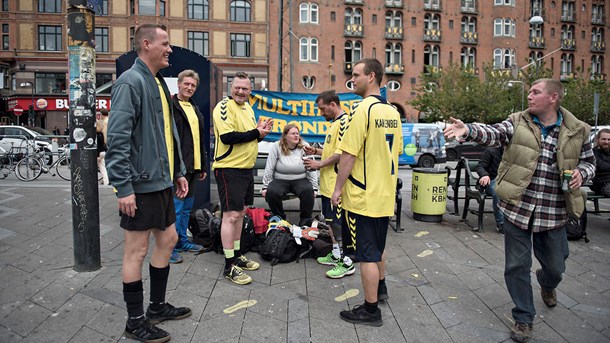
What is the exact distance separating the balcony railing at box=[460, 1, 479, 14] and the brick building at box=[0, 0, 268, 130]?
21.3m

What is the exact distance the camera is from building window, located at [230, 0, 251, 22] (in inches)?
1638

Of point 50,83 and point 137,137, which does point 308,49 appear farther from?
point 137,137

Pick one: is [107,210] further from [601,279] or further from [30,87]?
[30,87]

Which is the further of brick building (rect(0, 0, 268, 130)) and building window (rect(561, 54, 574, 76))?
building window (rect(561, 54, 574, 76))

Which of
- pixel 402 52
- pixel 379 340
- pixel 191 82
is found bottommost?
pixel 379 340

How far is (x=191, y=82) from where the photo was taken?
16.7 feet

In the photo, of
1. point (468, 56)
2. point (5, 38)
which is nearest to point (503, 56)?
point (468, 56)

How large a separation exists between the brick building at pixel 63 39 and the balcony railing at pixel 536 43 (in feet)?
95.5

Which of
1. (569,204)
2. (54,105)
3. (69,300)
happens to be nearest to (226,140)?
(69,300)

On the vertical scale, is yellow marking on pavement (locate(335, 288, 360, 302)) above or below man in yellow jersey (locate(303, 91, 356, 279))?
below

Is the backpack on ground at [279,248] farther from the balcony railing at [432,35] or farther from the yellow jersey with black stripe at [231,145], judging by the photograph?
the balcony railing at [432,35]

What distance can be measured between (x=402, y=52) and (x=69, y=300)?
1788 inches

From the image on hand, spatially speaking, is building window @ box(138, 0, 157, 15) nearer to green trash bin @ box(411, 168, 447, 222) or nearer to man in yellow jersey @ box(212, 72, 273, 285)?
green trash bin @ box(411, 168, 447, 222)

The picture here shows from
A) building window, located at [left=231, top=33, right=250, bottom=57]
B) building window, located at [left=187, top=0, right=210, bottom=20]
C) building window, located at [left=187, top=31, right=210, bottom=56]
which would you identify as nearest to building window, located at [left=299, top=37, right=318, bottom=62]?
building window, located at [left=231, top=33, right=250, bottom=57]
